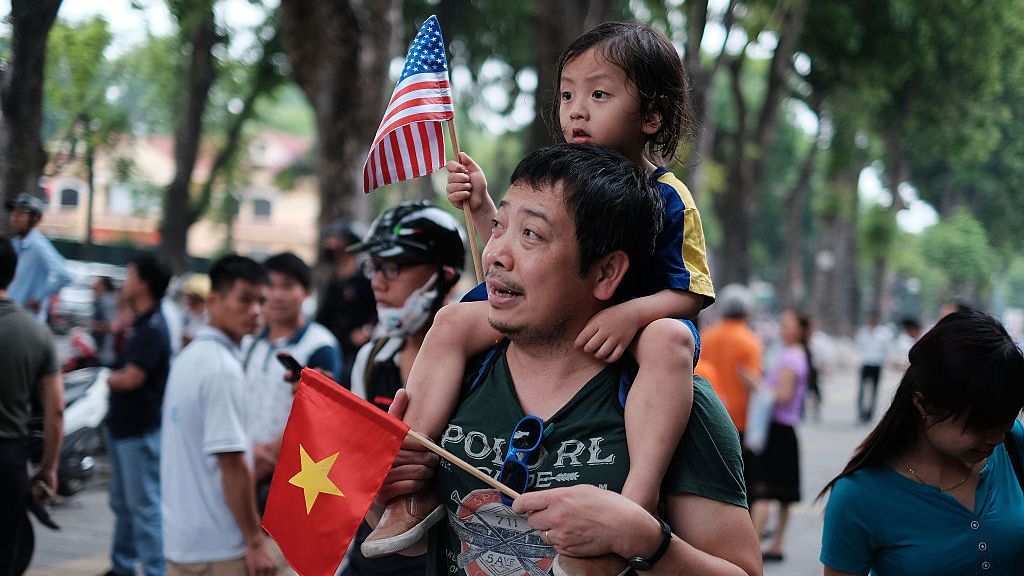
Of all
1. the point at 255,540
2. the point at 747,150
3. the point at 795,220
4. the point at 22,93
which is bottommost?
the point at 255,540

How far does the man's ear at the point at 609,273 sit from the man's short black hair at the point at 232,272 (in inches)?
123

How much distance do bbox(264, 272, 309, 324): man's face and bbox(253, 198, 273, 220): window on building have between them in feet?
201

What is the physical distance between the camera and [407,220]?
13.2 feet

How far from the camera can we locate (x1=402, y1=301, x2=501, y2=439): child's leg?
7.22 feet

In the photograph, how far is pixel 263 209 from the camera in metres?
65.4

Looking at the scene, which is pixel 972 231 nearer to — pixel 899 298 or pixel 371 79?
pixel 371 79

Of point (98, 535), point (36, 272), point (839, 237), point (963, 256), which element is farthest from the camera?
point (839, 237)

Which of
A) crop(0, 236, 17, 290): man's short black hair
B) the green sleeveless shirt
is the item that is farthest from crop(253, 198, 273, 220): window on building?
the green sleeveless shirt

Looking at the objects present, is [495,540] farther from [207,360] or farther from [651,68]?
[207,360]

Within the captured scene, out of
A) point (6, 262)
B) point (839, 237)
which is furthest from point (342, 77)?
point (839, 237)

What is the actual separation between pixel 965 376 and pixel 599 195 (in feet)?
4.56

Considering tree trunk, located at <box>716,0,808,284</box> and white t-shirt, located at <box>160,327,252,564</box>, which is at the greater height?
tree trunk, located at <box>716,0,808,284</box>

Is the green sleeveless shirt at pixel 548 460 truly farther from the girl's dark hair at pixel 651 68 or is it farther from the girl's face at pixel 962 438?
the girl's face at pixel 962 438

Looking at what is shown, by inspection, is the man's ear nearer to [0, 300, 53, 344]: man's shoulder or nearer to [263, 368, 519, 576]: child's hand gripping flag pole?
[263, 368, 519, 576]: child's hand gripping flag pole
